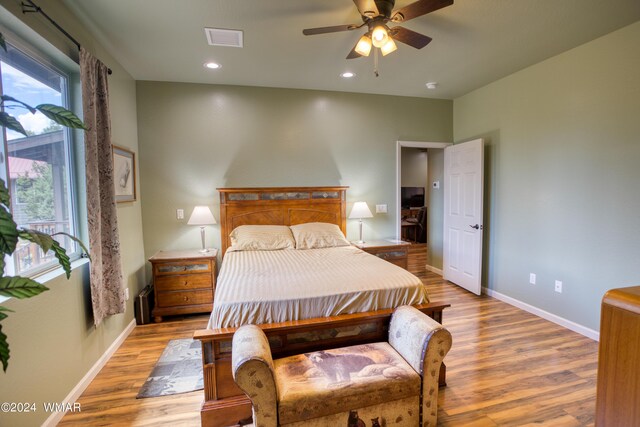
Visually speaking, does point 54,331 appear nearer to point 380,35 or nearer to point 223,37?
point 223,37

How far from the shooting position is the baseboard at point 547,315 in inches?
112

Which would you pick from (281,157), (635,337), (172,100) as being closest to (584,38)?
(635,337)

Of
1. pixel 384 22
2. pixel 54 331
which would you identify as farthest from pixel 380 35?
pixel 54 331

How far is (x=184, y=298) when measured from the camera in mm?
3314

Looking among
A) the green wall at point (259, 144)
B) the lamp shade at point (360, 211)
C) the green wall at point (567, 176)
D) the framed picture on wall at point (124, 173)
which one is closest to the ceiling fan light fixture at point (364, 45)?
the green wall at point (259, 144)

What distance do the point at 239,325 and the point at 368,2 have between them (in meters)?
2.19

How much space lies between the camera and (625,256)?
258cm

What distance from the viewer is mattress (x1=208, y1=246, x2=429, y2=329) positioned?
6.17 feet

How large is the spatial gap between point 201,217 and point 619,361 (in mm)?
3476

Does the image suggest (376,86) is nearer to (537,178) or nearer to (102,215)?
(537,178)

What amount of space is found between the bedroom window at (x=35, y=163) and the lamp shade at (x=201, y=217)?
123 centimetres

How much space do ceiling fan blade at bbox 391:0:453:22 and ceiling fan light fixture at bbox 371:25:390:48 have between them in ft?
0.28

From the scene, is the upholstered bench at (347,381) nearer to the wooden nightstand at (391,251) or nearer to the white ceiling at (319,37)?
the wooden nightstand at (391,251)

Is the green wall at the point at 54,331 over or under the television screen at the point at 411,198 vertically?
under
